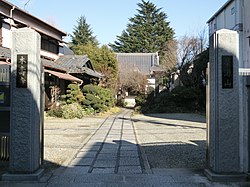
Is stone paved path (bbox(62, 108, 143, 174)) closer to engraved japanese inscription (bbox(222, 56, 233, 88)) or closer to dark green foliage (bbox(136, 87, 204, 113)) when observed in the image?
engraved japanese inscription (bbox(222, 56, 233, 88))

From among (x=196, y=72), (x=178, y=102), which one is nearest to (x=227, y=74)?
(x=196, y=72)

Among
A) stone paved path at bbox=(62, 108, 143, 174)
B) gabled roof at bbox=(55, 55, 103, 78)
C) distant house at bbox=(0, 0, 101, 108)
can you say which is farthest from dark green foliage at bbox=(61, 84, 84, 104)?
stone paved path at bbox=(62, 108, 143, 174)

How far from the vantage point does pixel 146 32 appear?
53.3 metres

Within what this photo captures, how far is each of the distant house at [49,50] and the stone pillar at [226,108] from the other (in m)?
11.4

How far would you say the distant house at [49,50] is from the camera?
17.2 m

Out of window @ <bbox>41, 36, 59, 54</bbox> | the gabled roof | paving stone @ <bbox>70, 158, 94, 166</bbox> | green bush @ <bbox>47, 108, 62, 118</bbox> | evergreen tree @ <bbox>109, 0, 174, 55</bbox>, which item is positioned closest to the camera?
paving stone @ <bbox>70, 158, 94, 166</bbox>

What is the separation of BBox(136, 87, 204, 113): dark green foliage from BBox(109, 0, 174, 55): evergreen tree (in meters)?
26.2

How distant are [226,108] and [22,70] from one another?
3546 mm

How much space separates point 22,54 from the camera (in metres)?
5.38

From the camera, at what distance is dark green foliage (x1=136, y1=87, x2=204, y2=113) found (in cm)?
2577

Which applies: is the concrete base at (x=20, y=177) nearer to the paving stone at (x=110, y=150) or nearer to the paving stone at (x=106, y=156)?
the paving stone at (x=106, y=156)

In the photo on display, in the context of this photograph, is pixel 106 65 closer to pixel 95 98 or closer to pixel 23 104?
pixel 95 98

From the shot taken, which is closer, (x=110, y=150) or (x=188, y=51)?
Result: (x=110, y=150)

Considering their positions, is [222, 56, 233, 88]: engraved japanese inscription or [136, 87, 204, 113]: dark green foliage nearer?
[222, 56, 233, 88]: engraved japanese inscription
